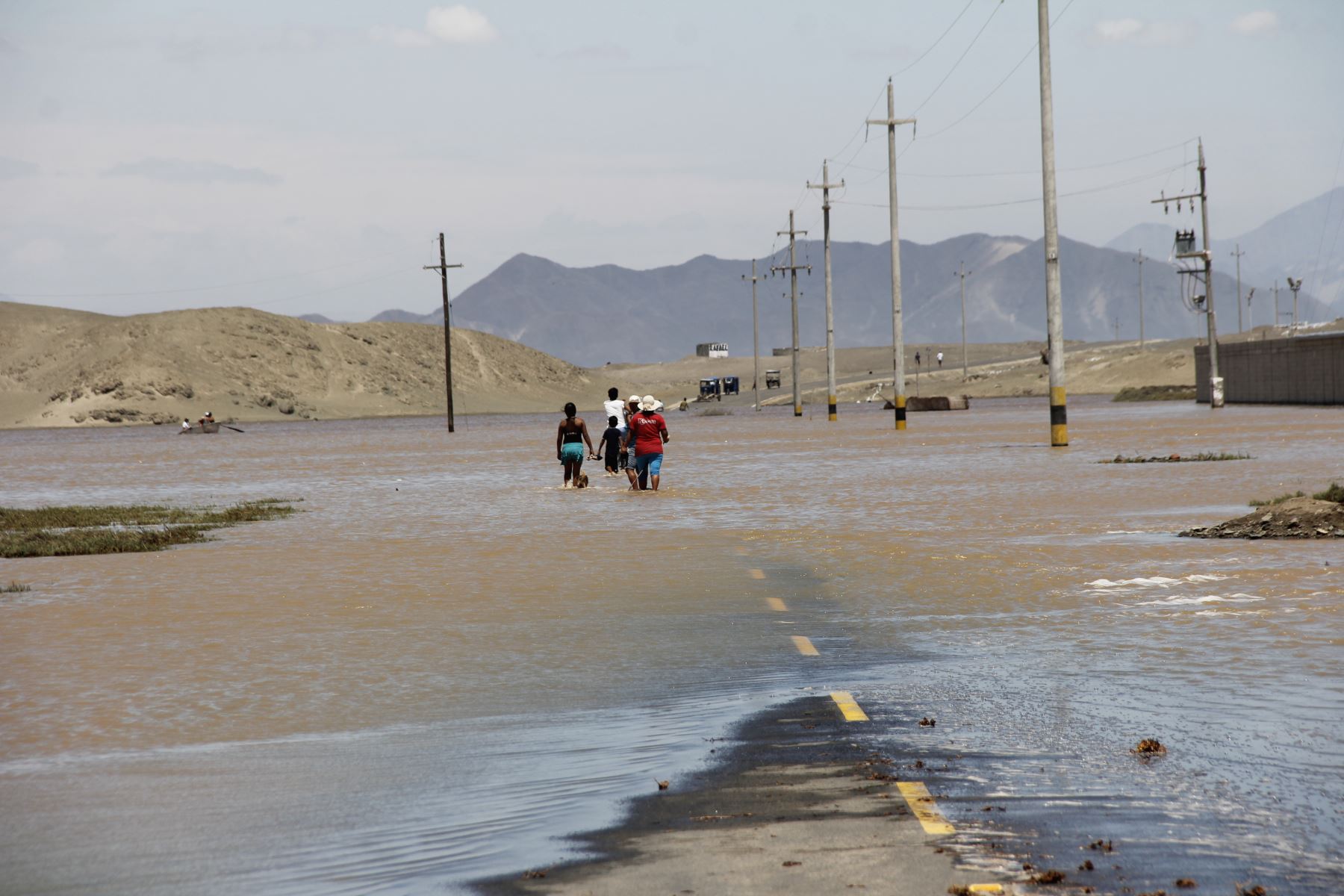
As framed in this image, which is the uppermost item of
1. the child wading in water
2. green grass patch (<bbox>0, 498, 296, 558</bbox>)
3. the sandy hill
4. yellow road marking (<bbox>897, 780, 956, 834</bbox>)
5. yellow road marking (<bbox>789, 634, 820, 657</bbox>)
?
the sandy hill

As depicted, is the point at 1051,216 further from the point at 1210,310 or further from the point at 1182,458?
the point at 1210,310

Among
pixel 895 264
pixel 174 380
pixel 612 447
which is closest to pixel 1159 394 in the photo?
pixel 895 264

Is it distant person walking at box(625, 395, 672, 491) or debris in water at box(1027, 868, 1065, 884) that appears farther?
distant person walking at box(625, 395, 672, 491)

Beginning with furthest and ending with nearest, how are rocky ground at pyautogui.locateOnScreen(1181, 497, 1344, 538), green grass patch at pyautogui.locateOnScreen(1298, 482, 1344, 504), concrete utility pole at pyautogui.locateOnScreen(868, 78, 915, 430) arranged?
concrete utility pole at pyautogui.locateOnScreen(868, 78, 915, 430)
green grass patch at pyautogui.locateOnScreen(1298, 482, 1344, 504)
rocky ground at pyautogui.locateOnScreen(1181, 497, 1344, 538)

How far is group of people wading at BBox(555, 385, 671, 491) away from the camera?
2838 centimetres

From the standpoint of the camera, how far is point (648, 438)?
28281mm

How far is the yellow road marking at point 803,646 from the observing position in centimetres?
1104

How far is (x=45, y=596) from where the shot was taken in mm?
15656

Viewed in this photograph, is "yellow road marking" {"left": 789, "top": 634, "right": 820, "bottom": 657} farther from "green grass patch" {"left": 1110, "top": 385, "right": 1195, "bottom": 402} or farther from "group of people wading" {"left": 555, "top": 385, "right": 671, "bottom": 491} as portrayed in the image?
"green grass patch" {"left": 1110, "top": 385, "right": 1195, "bottom": 402}

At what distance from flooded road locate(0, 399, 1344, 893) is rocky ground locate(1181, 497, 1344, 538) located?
49 cm

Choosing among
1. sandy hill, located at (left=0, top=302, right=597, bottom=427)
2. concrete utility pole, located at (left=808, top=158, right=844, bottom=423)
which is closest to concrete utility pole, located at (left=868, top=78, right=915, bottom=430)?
Result: concrete utility pole, located at (left=808, top=158, right=844, bottom=423)

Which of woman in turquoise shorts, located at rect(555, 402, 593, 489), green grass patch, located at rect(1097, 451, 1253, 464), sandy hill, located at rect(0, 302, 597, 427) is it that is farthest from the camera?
sandy hill, located at rect(0, 302, 597, 427)

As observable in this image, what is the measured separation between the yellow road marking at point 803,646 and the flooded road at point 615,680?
0.38ft

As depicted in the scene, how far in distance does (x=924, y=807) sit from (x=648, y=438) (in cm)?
2178
